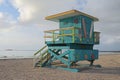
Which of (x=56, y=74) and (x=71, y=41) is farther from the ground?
(x=71, y=41)

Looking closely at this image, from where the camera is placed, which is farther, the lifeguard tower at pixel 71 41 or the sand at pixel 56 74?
the lifeguard tower at pixel 71 41

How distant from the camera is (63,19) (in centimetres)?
1587

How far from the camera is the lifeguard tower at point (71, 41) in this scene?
13781 mm

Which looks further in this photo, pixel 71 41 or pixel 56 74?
pixel 71 41

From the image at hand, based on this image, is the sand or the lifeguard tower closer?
the sand

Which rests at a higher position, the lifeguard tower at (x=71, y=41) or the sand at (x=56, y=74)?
the lifeguard tower at (x=71, y=41)

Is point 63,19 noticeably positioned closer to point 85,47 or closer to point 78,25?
point 78,25

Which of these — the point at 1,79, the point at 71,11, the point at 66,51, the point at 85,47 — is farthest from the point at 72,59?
the point at 1,79

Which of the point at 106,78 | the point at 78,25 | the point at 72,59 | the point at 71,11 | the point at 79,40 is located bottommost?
the point at 106,78

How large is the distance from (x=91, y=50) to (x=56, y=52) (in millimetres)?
3006

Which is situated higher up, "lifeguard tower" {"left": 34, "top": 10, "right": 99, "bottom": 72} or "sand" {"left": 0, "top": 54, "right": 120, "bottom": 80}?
"lifeguard tower" {"left": 34, "top": 10, "right": 99, "bottom": 72}

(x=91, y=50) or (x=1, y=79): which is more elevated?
(x=91, y=50)

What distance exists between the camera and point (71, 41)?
44.8ft

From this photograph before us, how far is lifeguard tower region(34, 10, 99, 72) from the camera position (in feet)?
45.2
